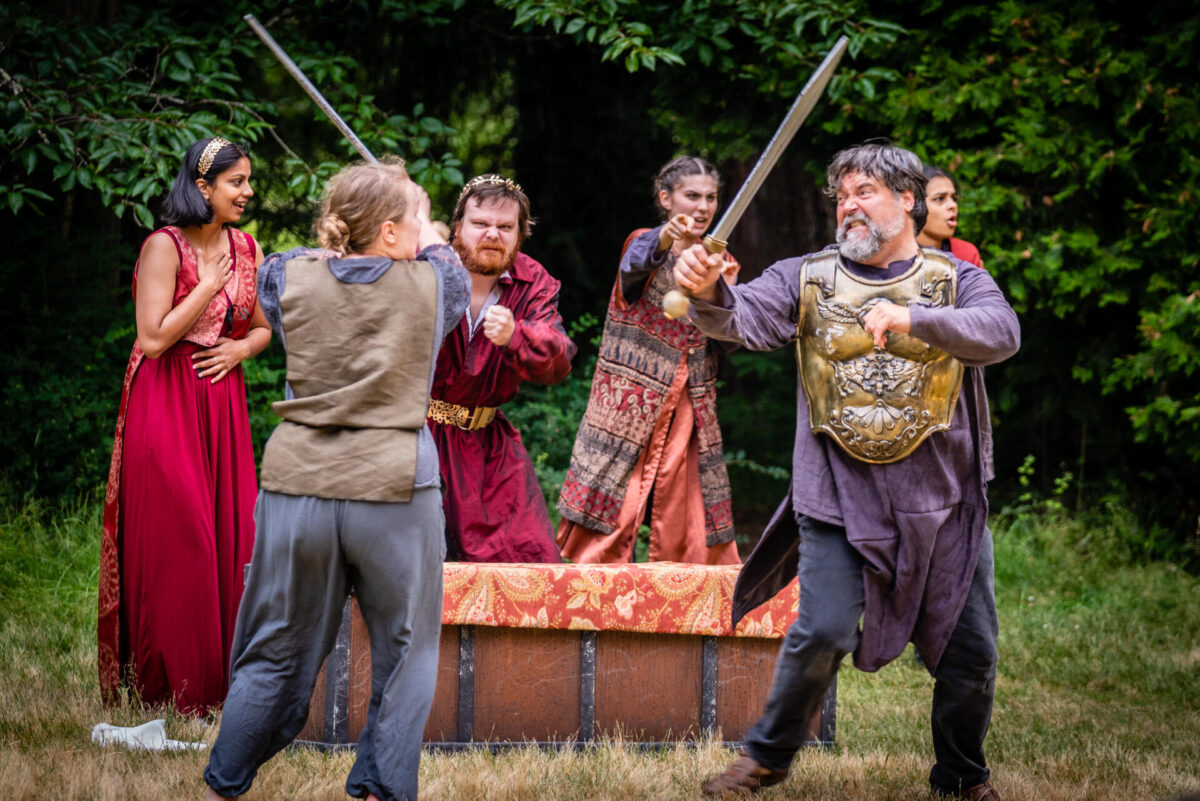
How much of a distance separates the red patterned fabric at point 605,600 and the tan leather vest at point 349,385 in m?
0.97

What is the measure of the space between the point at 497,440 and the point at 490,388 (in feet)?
0.73

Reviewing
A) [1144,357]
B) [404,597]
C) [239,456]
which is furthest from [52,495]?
[1144,357]

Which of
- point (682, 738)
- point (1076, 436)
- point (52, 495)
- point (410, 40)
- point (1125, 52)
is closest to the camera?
point (682, 738)

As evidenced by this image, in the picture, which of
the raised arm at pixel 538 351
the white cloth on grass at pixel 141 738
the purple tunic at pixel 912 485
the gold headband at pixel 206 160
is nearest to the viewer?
the purple tunic at pixel 912 485

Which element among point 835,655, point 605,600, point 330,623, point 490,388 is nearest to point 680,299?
point 835,655

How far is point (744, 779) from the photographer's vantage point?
3.13 m

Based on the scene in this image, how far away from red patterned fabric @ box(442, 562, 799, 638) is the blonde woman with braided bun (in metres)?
0.79

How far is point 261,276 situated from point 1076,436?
5.51 metres

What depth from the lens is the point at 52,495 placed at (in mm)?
6188

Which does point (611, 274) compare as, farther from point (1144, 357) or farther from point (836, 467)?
point (836, 467)

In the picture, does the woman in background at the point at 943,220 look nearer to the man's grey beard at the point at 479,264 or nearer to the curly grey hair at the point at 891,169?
the curly grey hair at the point at 891,169

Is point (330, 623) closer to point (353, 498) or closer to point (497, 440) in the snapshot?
point (353, 498)

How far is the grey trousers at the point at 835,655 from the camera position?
2990mm

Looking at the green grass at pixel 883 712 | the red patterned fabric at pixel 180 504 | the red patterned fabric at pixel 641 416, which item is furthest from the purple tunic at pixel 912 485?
the red patterned fabric at pixel 180 504
